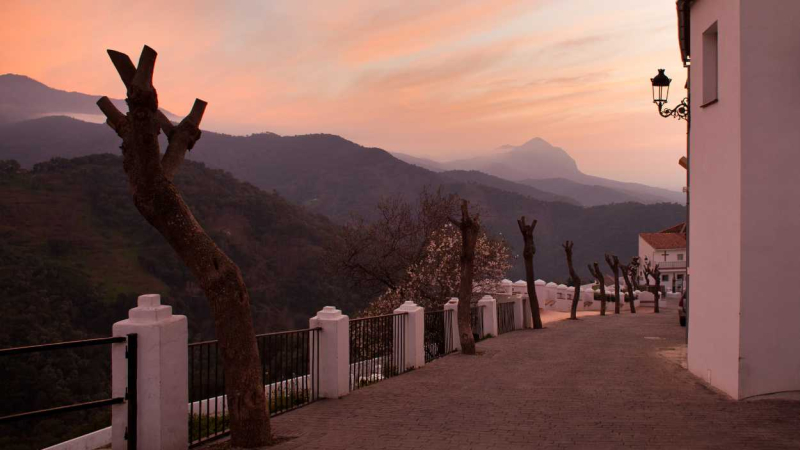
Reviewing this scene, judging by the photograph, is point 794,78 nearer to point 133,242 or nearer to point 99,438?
point 99,438

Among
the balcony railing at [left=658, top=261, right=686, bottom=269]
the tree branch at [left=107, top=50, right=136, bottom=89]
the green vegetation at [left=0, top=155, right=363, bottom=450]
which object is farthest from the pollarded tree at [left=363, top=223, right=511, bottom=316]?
the balcony railing at [left=658, top=261, right=686, bottom=269]

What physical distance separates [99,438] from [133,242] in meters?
63.5

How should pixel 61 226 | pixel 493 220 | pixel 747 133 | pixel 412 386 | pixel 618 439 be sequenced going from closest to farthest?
pixel 618 439, pixel 747 133, pixel 412 386, pixel 61 226, pixel 493 220

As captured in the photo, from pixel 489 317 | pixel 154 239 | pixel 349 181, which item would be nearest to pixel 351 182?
pixel 349 181

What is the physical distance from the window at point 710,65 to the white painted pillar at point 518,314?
17.2m

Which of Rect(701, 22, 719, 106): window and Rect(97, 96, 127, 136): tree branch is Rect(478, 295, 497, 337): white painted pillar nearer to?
Rect(701, 22, 719, 106): window

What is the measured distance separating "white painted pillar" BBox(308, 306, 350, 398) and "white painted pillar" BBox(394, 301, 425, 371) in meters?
3.76

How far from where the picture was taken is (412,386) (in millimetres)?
11656

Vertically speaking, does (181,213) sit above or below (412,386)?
above

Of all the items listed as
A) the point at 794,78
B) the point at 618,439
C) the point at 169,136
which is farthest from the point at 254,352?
the point at 794,78

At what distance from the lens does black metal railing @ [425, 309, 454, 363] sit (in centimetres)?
1829

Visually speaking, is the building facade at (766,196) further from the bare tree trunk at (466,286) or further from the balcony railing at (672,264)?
the balcony railing at (672,264)

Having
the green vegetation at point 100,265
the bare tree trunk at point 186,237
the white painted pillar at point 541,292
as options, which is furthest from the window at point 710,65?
the white painted pillar at point 541,292

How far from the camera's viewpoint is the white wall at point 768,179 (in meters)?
9.27
